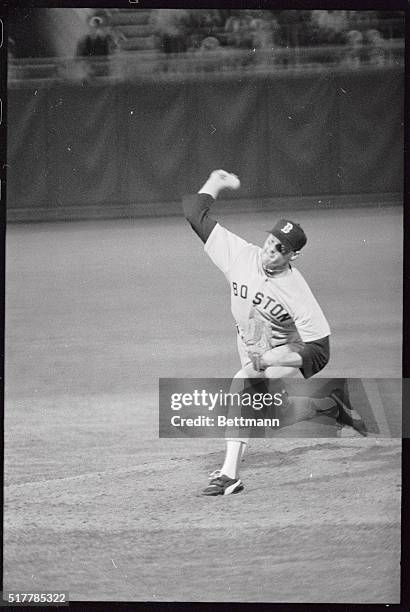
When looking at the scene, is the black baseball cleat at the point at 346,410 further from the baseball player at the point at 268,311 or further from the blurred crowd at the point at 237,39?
the blurred crowd at the point at 237,39

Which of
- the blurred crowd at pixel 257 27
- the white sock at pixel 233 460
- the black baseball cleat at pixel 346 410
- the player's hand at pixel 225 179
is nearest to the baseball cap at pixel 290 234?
the player's hand at pixel 225 179

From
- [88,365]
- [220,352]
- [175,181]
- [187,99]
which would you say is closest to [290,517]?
[220,352]

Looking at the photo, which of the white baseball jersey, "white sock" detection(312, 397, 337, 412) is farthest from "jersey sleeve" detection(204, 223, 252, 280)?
"white sock" detection(312, 397, 337, 412)

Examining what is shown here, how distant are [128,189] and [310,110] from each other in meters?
0.83

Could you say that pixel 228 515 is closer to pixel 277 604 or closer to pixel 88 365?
pixel 277 604

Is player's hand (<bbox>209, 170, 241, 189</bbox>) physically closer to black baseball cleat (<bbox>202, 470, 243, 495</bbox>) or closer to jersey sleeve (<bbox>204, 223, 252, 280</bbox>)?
jersey sleeve (<bbox>204, 223, 252, 280</bbox>)

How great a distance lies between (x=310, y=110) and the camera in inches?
181

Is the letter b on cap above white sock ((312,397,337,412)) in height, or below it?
above

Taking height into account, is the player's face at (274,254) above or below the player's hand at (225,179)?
below

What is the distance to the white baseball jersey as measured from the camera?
15.0ft

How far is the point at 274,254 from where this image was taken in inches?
181

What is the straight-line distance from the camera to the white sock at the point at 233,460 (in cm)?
456

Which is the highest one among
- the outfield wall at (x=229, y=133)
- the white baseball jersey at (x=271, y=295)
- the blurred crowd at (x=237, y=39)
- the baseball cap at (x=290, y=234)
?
the blurred crowd at (x=237, y=39)

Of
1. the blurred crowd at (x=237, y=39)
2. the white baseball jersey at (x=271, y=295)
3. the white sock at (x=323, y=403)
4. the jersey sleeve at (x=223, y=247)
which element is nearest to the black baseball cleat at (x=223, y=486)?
the white sock at (x=323, y=403)
